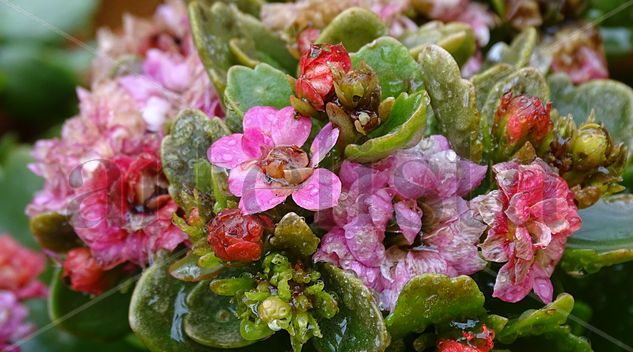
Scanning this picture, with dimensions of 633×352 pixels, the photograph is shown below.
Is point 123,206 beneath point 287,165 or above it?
beneath

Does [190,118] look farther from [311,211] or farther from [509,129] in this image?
[509,129]

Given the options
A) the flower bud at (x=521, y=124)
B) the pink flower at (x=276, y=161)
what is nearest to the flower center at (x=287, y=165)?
the pink flower at (x=276, y=161)

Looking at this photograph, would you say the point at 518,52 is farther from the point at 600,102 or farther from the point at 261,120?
the point at 261,120

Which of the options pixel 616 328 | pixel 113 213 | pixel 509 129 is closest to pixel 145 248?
pixel 113 213

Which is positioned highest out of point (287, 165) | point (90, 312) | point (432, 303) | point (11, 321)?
point (287, 165)

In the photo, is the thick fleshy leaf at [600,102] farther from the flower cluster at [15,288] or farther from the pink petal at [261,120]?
the flower cluster at [15,288]

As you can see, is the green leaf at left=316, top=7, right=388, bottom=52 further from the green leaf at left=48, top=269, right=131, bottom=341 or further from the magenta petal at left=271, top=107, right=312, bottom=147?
the green leaf at left=48, top=269, right=131, bottom=341

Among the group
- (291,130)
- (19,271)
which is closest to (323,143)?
(291,130)
